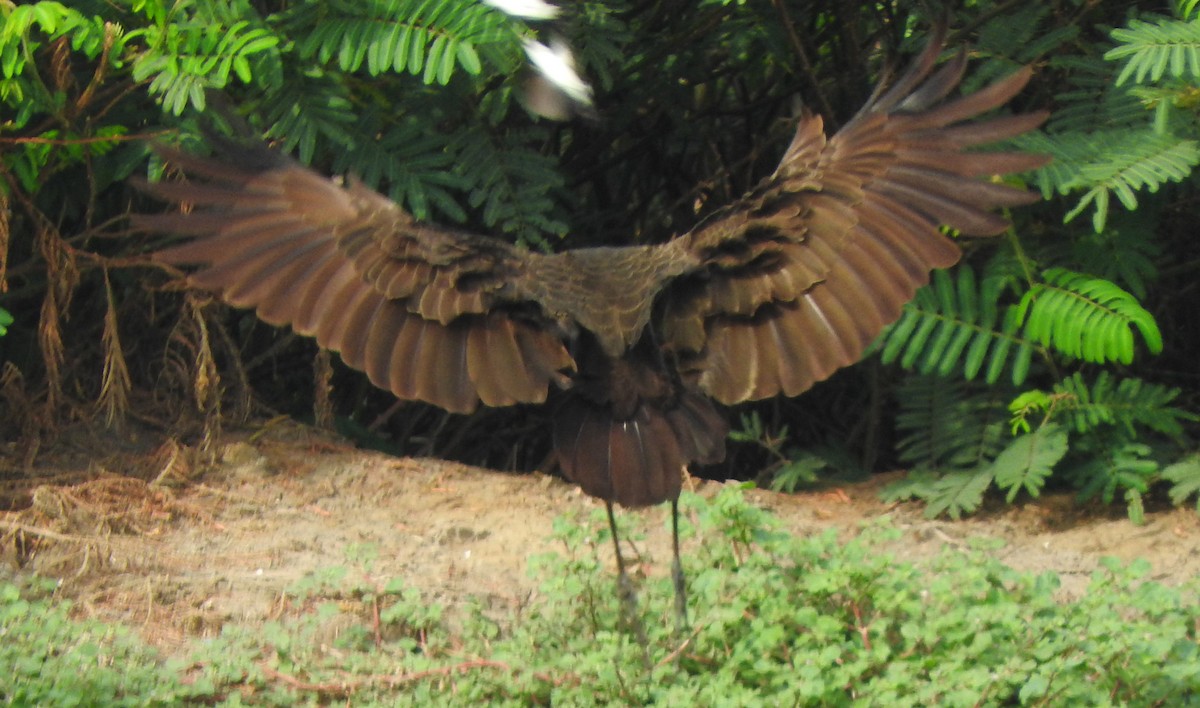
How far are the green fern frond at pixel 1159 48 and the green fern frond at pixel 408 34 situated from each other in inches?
81.7

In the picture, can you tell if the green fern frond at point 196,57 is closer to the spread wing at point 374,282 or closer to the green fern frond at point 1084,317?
the spread wing at point 374,282

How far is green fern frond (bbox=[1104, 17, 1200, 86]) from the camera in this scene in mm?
4934

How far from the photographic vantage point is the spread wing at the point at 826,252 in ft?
14.3

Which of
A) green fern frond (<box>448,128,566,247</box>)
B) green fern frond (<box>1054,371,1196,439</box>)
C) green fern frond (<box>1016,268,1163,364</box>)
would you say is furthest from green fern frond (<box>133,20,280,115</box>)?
green fern frond (<box>1054,371,1196,439</box>)

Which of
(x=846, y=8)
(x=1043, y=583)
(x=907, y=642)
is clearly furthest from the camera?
(x=846, y=8)

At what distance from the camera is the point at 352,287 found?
437 cm

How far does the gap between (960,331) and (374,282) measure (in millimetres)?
2359

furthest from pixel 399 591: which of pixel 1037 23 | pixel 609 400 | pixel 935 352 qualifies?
pixel 1037 23

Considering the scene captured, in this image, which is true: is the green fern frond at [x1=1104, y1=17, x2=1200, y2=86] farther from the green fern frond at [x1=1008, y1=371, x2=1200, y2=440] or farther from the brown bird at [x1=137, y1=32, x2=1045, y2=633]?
the green fern frond at [x1=1008, y1=371, x2=1200, y2=440]

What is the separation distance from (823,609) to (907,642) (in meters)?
0.29

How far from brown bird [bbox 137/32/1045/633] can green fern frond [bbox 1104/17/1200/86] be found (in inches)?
25.7

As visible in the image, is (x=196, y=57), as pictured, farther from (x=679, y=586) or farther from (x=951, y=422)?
(x=951, y=422)

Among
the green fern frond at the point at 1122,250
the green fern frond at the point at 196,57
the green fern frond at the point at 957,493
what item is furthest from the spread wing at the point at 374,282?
the green fern frond at the point at 1122,250

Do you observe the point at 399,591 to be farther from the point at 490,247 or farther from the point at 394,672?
the point at 490,247
